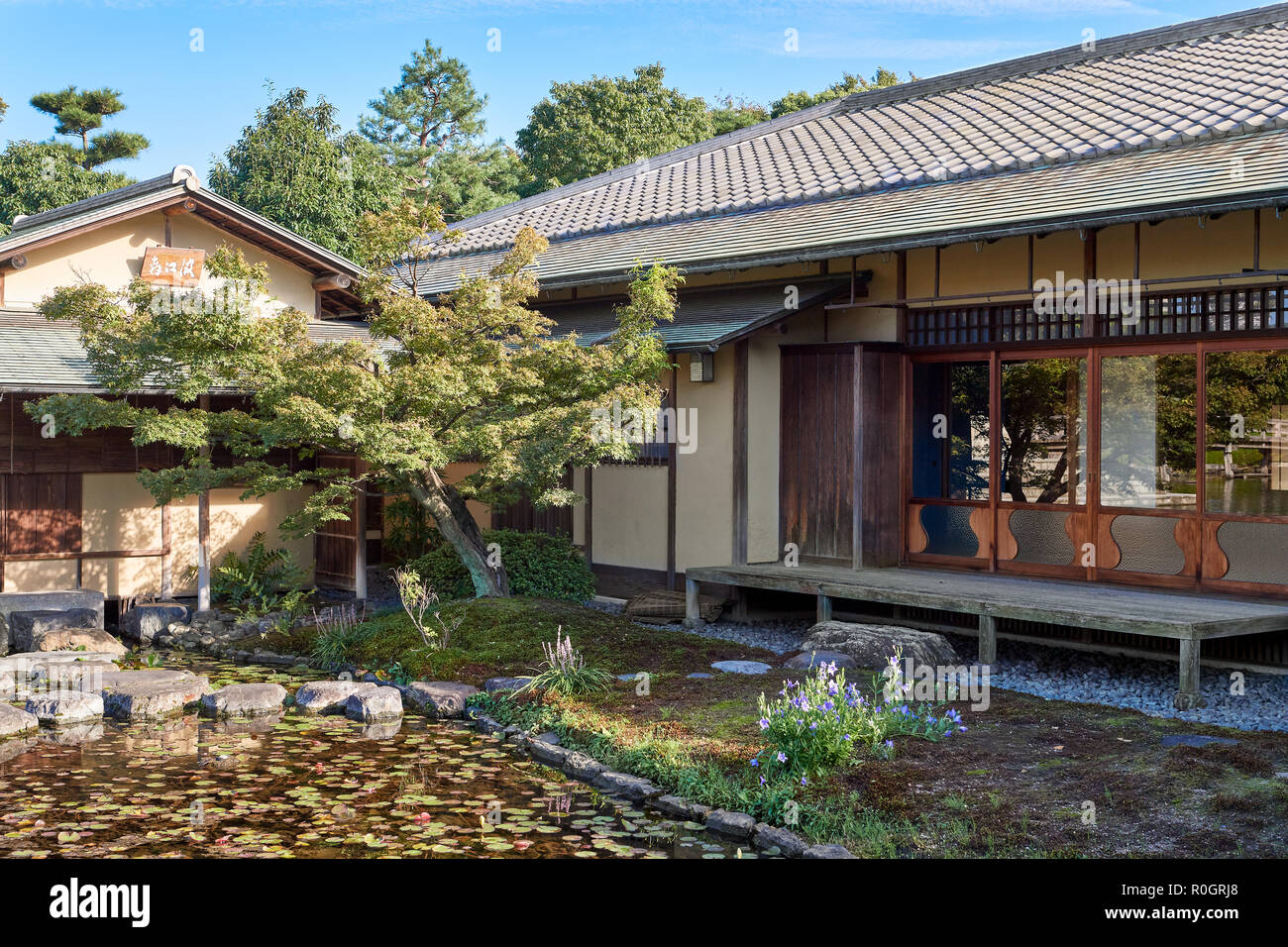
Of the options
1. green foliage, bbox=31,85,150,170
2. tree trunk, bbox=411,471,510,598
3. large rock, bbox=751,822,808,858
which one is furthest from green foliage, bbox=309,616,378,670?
green foliage, bbox=31,85,150,170

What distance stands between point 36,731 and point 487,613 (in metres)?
4.36

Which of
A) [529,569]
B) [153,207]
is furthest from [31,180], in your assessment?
[529,569]

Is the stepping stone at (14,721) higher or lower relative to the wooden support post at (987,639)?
lower

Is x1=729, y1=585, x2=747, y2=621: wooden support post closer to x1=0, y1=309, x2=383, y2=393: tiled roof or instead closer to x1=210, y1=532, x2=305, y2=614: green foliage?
x1=210, y1=532, x2=305, y2=614: green foliage

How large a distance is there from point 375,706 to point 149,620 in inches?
213

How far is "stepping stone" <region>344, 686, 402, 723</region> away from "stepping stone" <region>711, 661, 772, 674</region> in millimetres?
2934

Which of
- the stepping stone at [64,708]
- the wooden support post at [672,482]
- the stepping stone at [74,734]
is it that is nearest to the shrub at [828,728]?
the stepping stone at [74,734]

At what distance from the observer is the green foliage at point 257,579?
1550 centimetres

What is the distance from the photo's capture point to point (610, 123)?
37.8 meters

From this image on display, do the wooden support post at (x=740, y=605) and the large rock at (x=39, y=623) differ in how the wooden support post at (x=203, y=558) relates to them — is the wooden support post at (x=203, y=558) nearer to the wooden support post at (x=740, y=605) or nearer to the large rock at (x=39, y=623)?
the large rock at (x=39, y=623)

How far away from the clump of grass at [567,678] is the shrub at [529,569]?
3224mm

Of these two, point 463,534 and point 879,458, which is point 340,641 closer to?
point 463,534

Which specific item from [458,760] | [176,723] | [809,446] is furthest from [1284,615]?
[176,723]

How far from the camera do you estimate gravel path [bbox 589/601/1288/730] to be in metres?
9.36
